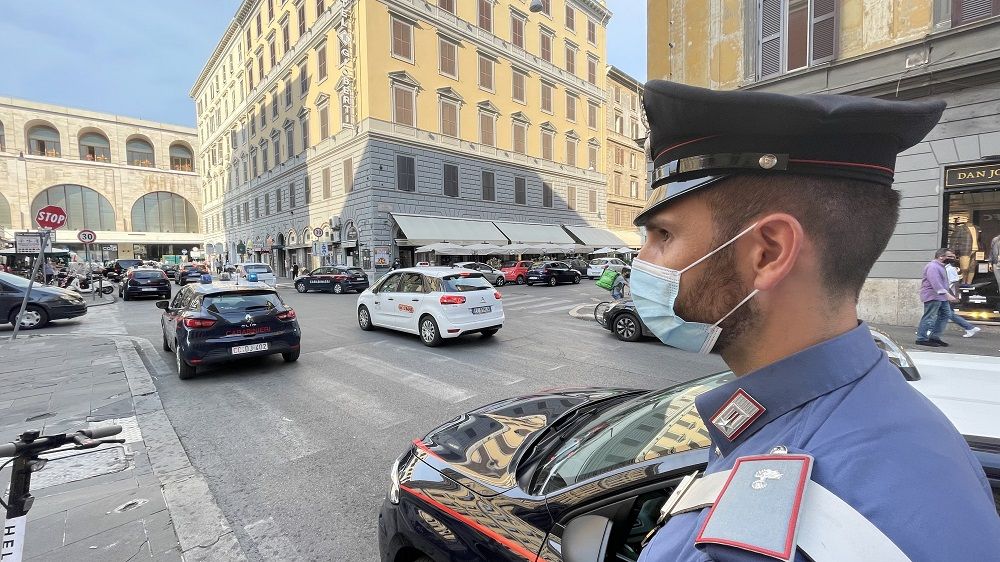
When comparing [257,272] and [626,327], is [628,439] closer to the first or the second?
[626,327]

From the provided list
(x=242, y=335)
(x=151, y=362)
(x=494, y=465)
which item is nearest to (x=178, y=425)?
(x=242, y=335)

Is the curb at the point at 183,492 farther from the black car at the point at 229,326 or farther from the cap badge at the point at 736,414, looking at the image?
the cap badge at the point at 736,414

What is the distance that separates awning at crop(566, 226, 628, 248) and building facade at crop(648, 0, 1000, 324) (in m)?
26.0

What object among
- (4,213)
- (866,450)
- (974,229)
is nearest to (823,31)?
(974,229)

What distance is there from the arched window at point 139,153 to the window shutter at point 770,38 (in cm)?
7437

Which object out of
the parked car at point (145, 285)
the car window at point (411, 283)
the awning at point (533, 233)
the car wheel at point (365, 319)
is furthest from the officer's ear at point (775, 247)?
the awning at point (533, 233)

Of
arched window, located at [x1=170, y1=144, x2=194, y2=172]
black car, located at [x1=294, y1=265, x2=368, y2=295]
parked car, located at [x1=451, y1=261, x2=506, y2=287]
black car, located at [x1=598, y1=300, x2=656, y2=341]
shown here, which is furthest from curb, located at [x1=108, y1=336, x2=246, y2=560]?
arched window, located at [x1=170, y1=144, x2=194, y2=172]

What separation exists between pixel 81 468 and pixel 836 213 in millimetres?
5654

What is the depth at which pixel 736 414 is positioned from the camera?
99 cm

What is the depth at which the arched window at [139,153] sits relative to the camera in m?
61.1

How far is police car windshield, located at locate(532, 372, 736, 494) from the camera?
5.64ft

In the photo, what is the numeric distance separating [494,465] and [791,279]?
1578 millimetres

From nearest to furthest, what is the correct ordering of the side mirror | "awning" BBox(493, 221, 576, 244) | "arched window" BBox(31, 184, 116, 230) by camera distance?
the side mirror → "awning" BBox(493, 221, 576, 244) → "arched window" BBox(31, 184, 116, 230)

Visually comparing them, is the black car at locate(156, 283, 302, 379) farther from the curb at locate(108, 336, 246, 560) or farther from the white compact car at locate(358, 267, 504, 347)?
the white compact car at locate(358, 267, 504, 347)
